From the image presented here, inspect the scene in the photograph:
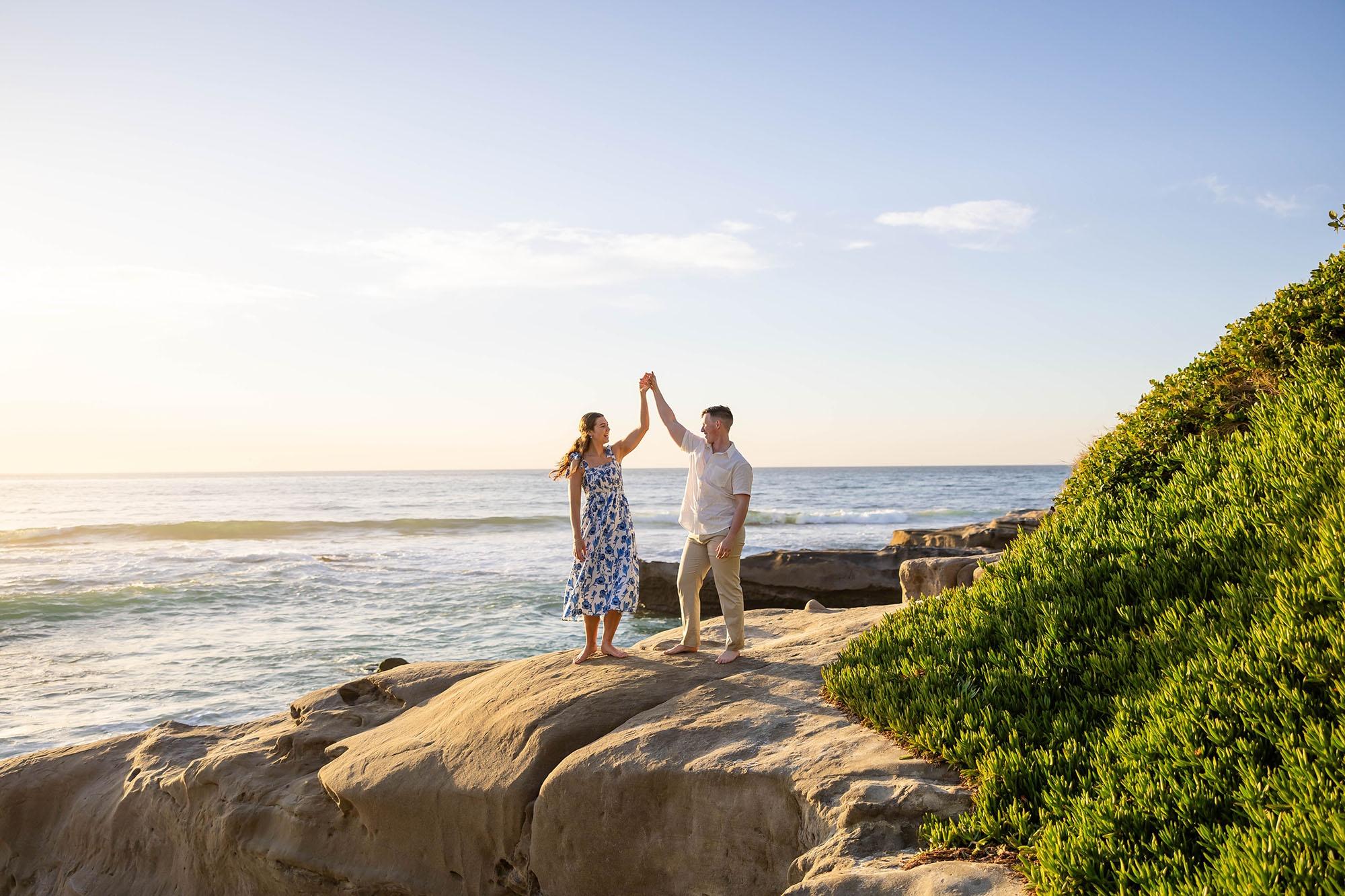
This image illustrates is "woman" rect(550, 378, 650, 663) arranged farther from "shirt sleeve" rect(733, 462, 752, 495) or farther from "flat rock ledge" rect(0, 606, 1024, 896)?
"shirt sleeve" rect(733, 462, 752, 495)

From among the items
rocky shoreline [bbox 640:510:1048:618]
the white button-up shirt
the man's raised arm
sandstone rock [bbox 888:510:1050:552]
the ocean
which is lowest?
the ocean

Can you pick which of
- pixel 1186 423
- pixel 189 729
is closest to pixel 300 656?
pixel 189 729

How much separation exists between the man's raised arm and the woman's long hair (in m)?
0.57

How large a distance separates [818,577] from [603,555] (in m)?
9.81

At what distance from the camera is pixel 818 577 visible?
16750 mm

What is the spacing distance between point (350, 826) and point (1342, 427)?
7122 millimetres

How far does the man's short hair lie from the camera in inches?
282

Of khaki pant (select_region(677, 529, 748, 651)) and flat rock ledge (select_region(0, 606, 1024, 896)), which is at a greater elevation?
khaki pant (select_region(677, 529, 748, 651))

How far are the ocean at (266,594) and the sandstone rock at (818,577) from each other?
5.36ft

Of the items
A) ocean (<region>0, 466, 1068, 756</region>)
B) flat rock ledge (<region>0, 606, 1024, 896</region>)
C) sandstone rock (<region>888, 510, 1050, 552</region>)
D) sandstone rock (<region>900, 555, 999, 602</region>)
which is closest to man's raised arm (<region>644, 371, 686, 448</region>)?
flat rock ledge (<region>0, 606, 1024, 896</region>)

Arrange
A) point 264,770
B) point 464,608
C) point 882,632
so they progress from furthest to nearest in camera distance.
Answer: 1. point 464,608
2. point 264,770
3. point 882,632

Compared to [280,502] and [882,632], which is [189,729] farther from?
[280,502]

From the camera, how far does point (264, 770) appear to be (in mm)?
7512

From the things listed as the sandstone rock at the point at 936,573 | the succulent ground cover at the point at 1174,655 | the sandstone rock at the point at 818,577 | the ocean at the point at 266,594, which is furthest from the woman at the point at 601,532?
the sandstone rock at the point at 818,577
